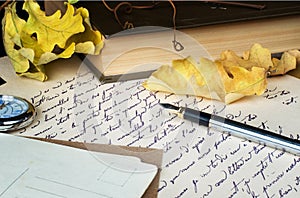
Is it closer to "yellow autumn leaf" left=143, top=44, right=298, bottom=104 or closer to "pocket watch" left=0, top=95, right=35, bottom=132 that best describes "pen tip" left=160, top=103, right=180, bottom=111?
"yellow autumn leaf" left=143, top=44, right=298, bottom=104

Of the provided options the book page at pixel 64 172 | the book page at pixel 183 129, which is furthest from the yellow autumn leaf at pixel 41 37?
the book page at pixel 64 172

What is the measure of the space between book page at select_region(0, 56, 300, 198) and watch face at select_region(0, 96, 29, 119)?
19 millimetres

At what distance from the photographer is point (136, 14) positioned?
0.75 m

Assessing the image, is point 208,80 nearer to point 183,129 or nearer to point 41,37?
point 183,129

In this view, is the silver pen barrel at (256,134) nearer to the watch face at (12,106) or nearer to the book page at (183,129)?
the book page at (183,129)

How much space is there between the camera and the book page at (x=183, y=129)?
1.79 ft

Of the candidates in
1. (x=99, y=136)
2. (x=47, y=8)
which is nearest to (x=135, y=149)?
(x=99, y=136)

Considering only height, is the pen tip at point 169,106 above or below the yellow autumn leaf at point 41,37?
below

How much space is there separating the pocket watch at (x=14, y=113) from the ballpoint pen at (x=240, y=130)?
0.14m

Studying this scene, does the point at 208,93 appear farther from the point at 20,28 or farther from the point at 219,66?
the point at 20,28

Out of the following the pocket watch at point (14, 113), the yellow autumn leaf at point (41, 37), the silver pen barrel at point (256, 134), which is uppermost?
the yellow autumn leaf at point (41, 37)

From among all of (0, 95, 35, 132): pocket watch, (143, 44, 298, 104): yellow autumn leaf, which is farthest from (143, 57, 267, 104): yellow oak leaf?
(0, 95, 35, 132): pocket watch

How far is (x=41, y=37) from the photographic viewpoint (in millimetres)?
695

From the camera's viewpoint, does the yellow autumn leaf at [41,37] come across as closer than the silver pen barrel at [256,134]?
No
